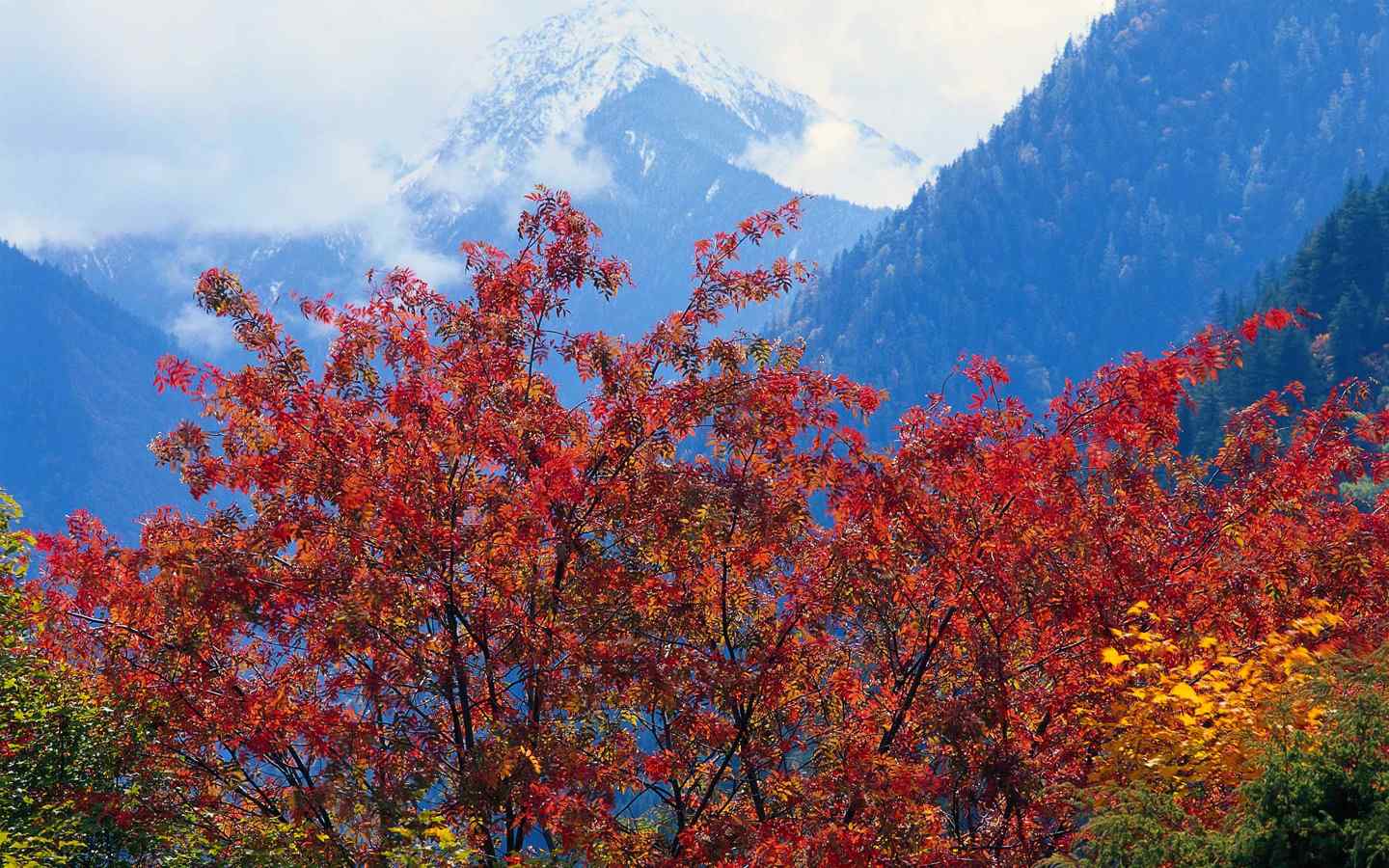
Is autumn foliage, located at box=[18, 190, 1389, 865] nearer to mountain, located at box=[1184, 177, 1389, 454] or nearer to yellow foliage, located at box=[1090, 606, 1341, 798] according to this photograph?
yellow foliage, located at box=[1090, 606, 1341, 798]

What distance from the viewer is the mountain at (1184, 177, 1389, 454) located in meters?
119

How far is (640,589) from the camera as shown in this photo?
11.7m

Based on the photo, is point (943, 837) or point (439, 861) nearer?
point (439, 861)

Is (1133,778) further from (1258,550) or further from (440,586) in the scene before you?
(440,586)

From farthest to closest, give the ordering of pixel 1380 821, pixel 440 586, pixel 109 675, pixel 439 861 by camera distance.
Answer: pixel 109 675 → pixel 440 586 → pixel 439 861 → pixel 1380 821

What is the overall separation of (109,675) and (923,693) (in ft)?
26.0

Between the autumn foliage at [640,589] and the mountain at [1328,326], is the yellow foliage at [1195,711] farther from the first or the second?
the mountain at [1328,326]

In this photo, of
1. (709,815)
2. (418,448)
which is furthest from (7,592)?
(709,815)

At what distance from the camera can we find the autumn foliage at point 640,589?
35.1ft

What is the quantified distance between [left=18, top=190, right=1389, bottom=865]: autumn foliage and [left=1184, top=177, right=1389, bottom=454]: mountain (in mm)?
109185

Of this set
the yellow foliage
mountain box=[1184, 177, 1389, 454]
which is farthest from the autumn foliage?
mountain box=[1184, 177, 1389, 454]

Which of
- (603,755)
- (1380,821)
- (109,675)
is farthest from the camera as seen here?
(603,755)

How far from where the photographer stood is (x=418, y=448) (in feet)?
37.1

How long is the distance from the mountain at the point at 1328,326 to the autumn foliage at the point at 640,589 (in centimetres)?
10918
